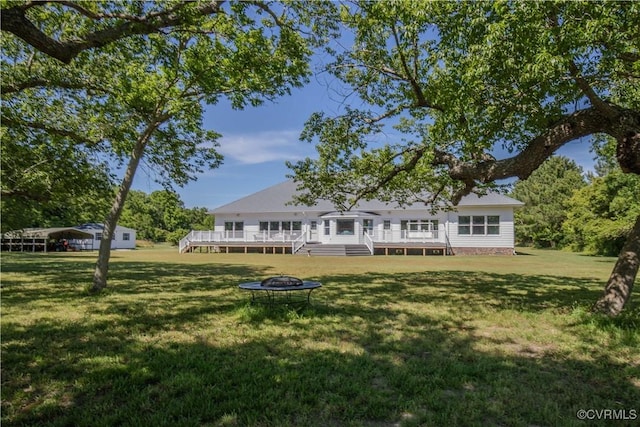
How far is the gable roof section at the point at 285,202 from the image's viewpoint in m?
27.3

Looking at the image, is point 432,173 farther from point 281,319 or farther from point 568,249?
point 568,249

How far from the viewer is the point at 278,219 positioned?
1258 inches

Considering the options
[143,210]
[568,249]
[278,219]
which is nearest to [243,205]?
[278,219]

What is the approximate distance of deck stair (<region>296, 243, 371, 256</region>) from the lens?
86.9 ft

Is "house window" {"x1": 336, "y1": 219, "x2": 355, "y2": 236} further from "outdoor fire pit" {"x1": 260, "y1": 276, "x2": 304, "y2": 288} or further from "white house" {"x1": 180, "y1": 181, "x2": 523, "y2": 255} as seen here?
"outdoor fire pit" {"x1": 260, "y1": 276, "x2": 304, "y2": 288}

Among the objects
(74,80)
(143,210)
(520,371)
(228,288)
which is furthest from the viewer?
(143,210)

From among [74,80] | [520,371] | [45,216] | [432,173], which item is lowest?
[520,371]

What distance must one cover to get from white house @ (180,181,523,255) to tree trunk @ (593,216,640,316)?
20.3 metres

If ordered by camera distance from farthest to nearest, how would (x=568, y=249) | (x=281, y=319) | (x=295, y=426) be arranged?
(x=568, y=249) < (x=281, y=319) < (x=295, y=426)

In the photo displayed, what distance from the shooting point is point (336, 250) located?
26688 millimetres

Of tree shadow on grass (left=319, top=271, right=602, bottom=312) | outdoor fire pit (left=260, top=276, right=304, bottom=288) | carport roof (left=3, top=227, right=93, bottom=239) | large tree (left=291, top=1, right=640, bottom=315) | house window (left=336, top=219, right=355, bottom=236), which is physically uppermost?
large tree (left=291, top=1, right=640, bottom=315)

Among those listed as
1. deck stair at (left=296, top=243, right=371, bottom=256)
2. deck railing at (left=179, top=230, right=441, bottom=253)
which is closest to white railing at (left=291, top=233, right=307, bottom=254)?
deck railing at (left=179, top=230, right=441, bottom=253)

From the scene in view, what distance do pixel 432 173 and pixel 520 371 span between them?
327 inches

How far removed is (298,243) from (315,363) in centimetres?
2539
